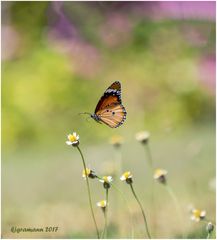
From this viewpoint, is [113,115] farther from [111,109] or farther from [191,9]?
[191,9]

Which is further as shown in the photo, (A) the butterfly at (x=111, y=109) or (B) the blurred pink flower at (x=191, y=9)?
(B) the blurred pink flower at (x=191, y=9)

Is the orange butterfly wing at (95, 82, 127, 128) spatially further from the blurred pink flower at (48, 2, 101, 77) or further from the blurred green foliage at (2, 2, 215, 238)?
the blurred pink flower at (48, 2, 101, 77)

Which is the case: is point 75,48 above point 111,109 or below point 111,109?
above

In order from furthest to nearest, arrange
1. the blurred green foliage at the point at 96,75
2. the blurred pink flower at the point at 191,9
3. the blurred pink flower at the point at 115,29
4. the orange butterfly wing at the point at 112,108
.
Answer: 1. the blurred pink flower at the point at 115,29
2. the blurred green foliage at the point at 96,75
3. the blurred pink flower at the point at 191,9
4. the orange butterfly wing at the point at 112,108

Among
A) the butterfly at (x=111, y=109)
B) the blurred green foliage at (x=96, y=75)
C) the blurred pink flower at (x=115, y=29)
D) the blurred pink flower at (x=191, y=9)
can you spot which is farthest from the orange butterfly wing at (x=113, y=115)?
the blurred pink flower at (x=115, y=29)

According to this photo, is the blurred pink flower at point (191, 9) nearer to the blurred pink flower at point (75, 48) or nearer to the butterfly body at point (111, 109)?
the blurred pink flower at point (75, 48)

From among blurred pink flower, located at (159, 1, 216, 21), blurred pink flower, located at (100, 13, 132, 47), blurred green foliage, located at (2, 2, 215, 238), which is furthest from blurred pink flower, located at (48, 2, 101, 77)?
blurred pink flower, located at (159, 1, 216, 21)

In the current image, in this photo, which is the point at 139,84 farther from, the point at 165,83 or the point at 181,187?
the point at 181,187

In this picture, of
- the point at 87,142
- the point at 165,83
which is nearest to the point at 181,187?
the point at 87,142

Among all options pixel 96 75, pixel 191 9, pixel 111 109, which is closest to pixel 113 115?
pixel 111 109
